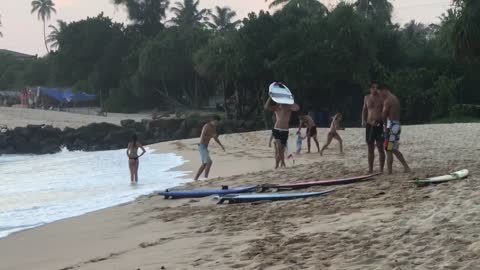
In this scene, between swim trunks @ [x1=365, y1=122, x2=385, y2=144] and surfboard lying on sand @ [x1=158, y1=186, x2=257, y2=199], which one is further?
swim trunks @ [x1=365, y1=122, x2=385, y2=144]

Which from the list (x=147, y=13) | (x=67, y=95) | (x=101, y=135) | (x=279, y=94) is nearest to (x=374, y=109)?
(x=279, y=94)

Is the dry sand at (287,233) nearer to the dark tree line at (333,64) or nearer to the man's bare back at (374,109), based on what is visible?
the man's bare back at (374,109)

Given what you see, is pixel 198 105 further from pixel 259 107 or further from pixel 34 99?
pixel 34 99

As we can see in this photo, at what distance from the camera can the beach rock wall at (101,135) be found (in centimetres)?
3478

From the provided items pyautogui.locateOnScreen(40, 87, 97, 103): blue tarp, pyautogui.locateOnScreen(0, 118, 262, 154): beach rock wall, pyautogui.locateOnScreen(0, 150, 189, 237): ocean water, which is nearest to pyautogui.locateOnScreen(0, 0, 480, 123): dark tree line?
pyautogui.locateOnScreen(0, 118, 262, 154): beach rock wall

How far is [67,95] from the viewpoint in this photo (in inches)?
2192

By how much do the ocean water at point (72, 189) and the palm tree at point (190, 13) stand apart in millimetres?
46380

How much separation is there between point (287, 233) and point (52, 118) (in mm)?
47819

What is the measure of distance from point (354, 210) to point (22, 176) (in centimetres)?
1581

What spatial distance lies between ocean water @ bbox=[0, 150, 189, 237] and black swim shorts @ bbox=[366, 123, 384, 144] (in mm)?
4355

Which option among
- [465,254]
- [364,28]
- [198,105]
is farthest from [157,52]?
[465,254]

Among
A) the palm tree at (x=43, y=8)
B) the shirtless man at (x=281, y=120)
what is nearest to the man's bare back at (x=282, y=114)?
the shirtless man at (x=281, y=120)

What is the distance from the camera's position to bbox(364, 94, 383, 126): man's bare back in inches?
364

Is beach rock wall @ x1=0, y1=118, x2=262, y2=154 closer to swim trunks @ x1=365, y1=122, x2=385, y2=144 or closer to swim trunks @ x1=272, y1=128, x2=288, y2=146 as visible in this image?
swim trunks @ x1=272, y1=128, x2=288, y2=146
